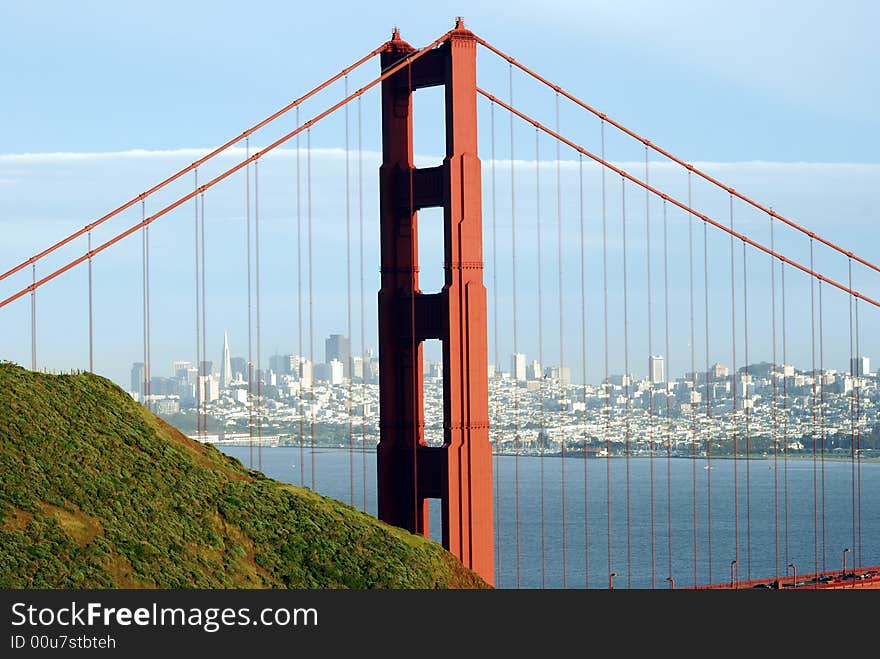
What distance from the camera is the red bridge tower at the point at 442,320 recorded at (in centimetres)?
4097

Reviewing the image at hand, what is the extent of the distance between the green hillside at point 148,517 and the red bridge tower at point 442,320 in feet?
5.76

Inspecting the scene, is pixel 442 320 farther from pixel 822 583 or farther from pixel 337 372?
pixel 337 372

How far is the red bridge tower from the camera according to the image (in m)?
41.0

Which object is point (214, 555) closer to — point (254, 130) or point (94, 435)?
point (94, 435)

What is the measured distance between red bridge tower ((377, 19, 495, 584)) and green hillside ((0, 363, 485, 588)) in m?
1.76

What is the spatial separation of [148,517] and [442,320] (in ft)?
33.4

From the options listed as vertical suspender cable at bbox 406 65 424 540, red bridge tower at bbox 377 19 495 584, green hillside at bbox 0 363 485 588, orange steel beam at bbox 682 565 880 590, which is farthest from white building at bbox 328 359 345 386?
green hillside at bbox 0 363 485 588

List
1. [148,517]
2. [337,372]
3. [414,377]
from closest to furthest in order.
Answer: [148,517] < [414,377] < [337,372]

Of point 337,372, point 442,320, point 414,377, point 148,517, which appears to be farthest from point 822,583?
point 337,372

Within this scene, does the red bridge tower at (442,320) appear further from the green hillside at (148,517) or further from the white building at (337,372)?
the white building at (337,372)

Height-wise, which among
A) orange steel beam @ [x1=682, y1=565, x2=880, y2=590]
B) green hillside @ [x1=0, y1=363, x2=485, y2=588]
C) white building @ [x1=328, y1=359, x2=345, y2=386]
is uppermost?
white building @ [x1=328, y1=359, x2=345, y2=386]

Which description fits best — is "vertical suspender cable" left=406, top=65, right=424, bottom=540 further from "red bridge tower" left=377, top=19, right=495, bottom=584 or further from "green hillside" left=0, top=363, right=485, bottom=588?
"green hillside" left=0, top=363, right=485, bottom=588

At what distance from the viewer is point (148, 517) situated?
116ft

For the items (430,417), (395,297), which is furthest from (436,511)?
(395,297)
